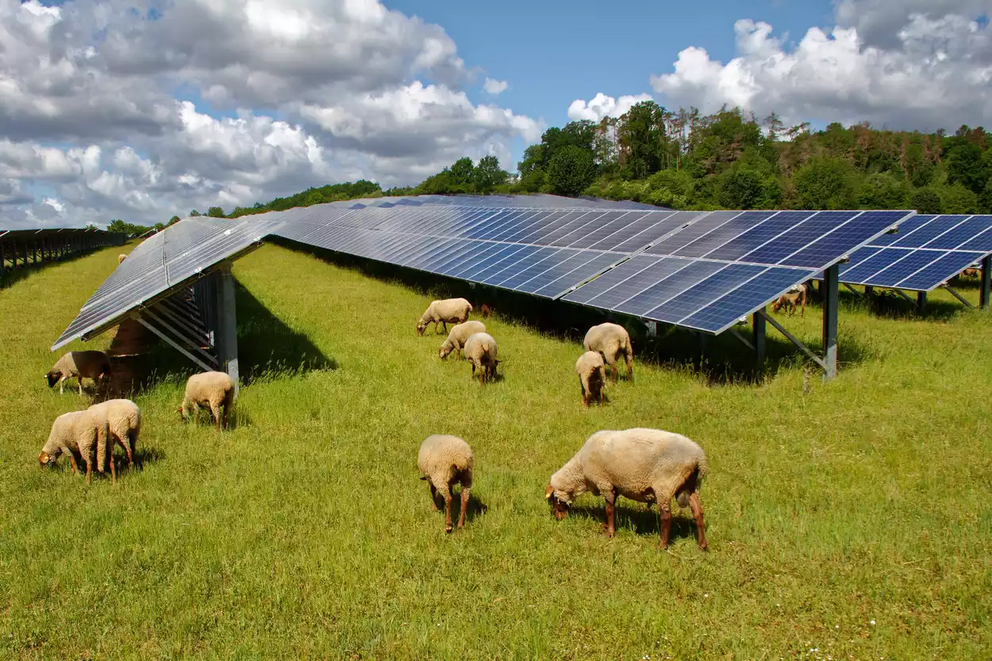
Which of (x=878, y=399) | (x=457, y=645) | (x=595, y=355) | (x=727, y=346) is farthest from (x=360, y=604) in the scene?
(x=727, y=346)

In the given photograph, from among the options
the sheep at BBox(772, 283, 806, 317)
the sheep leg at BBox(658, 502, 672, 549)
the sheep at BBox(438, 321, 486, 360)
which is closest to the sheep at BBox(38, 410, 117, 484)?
the sheep leg at BBox(658, 502, 672, 549)

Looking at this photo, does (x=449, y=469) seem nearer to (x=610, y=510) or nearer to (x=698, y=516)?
(x=610, y=510)

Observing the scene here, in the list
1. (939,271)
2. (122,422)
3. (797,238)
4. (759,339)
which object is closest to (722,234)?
(797,238)

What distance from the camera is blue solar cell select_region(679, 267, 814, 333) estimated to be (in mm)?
13516

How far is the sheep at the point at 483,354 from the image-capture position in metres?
14.5

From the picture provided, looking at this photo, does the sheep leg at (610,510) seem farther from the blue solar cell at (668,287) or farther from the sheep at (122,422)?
the blue solar cell at (668,287)

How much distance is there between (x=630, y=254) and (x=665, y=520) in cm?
1489

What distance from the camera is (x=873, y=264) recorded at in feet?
85.6

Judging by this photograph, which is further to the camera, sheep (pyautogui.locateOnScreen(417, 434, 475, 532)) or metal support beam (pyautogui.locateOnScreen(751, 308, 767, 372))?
metal support beam (pyautogui.locateOnScreen(751, 308, 767, 372))

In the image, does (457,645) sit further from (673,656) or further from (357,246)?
(357,246)

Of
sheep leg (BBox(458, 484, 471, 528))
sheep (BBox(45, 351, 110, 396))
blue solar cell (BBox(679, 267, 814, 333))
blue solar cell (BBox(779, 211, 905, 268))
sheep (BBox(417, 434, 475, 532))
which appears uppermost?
blue solar cell (BBox(779, 211, 905, 268))

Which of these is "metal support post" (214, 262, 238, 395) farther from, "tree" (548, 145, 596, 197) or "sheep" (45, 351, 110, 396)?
"tree" (548, 145, 596, 197)

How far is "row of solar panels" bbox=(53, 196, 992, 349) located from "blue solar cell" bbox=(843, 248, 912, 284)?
1.14 ft

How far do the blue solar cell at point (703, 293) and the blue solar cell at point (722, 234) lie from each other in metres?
2.51
